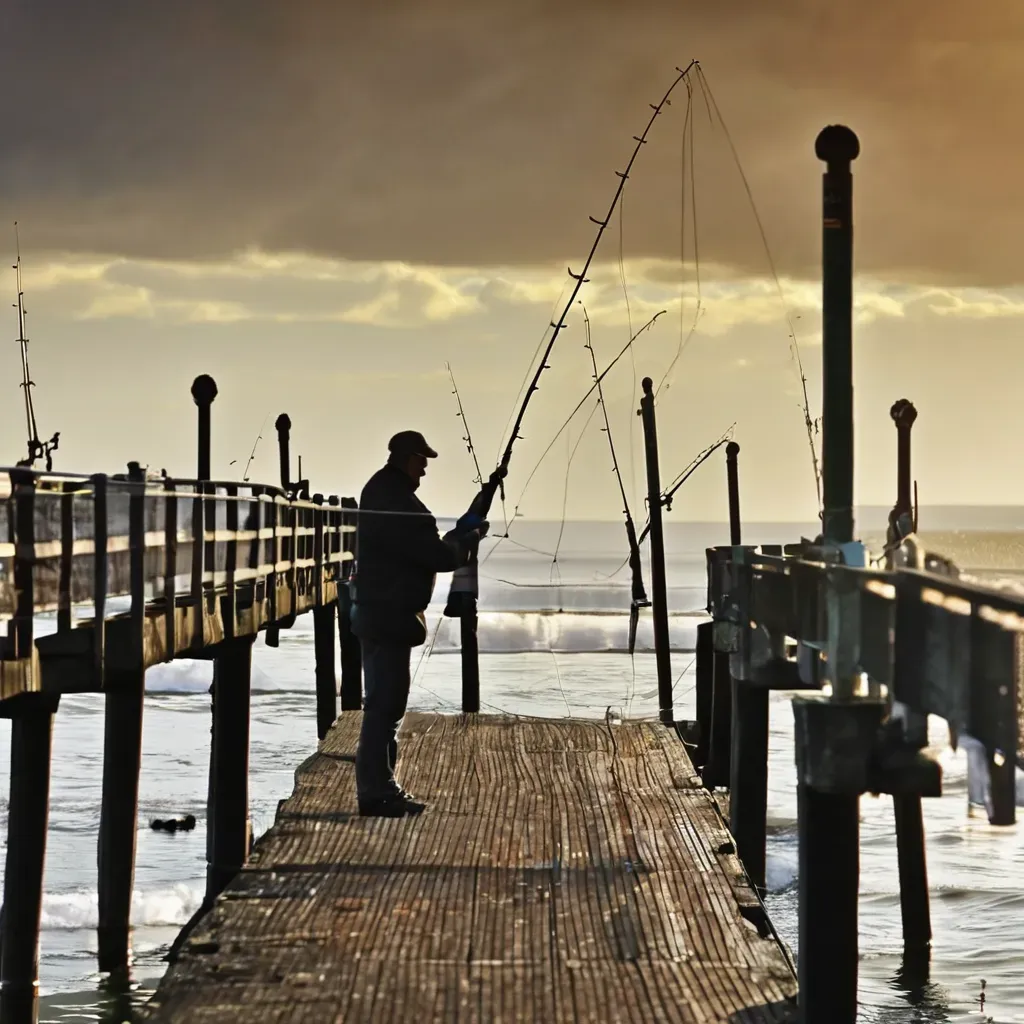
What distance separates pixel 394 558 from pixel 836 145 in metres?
3.65

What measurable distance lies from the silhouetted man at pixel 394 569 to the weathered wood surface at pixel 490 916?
0.85 metres

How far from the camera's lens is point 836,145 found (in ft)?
25.9

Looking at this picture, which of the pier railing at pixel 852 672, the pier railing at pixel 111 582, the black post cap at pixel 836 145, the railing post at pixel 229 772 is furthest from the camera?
the railing post at pixel 229 772

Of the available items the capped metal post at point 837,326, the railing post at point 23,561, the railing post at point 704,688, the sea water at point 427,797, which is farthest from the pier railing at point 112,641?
the railing post at point 704,688

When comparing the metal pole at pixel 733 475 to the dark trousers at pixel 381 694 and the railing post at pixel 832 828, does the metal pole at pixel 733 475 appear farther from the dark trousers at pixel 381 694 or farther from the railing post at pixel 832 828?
the railing post at pixel 832 828

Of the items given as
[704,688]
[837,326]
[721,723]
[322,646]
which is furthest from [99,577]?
[322,646]

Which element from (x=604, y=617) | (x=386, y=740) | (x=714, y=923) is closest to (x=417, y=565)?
(x=386, y=740)

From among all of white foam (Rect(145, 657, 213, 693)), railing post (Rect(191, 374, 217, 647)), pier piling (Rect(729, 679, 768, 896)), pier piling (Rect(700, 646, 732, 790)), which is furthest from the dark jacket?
white foam (Rect(145, 657, 213, 693))

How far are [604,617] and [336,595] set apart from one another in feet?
161

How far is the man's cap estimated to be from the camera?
405 inches

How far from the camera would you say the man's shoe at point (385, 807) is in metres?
10.8

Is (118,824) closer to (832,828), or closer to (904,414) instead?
(832,828)

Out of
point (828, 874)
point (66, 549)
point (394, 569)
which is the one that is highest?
point (66, 549)

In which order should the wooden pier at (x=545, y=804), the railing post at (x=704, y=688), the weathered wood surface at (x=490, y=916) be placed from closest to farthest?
the wooden pier at (x=545, y=804)
the weathered wood surface at (x=490, y=916)
the railing post at (x=704, y=688)
